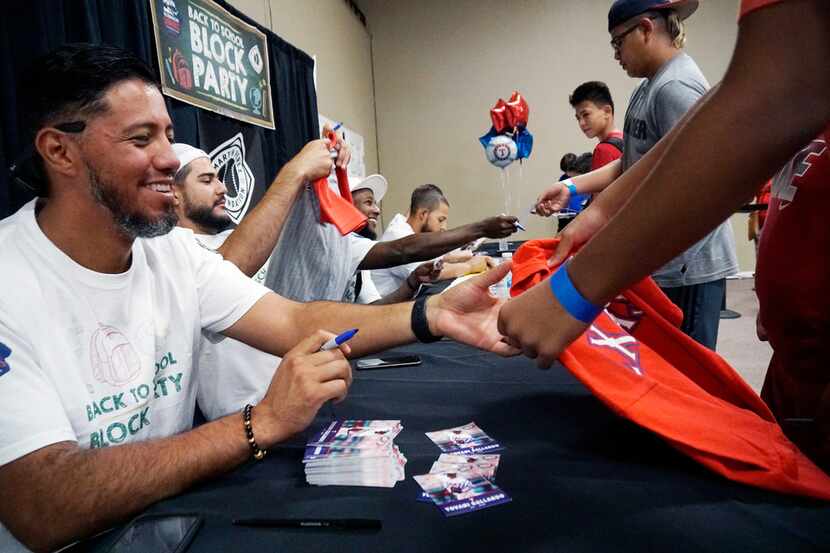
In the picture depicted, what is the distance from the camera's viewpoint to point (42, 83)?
992mm

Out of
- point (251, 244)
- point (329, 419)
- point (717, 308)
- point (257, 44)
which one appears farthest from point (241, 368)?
point (257, 44)

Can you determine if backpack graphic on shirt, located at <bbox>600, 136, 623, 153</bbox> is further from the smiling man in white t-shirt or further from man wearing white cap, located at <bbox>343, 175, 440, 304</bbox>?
the smiling man in white t-shirt

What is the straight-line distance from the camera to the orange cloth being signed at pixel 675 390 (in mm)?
704

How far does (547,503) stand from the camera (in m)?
0.70

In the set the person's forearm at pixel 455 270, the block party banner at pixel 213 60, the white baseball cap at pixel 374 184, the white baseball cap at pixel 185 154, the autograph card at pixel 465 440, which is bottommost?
the autograph card at pixel 465 440

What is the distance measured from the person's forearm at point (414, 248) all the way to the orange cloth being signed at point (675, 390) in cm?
132

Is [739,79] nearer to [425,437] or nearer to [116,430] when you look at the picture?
[425,437]

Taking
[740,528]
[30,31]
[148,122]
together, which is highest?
[30,31]

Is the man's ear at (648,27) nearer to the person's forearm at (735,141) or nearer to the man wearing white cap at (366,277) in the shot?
the man wearing white cap at (366,277)

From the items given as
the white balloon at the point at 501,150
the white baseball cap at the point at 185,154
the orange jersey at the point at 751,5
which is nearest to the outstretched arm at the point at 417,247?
the white baseball cap at the point at 185,154

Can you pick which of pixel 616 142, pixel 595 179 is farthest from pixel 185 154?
pixel 616 142

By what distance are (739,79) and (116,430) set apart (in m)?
1.02

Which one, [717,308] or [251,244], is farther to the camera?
[717,308]

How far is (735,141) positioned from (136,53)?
2440 millimetres
